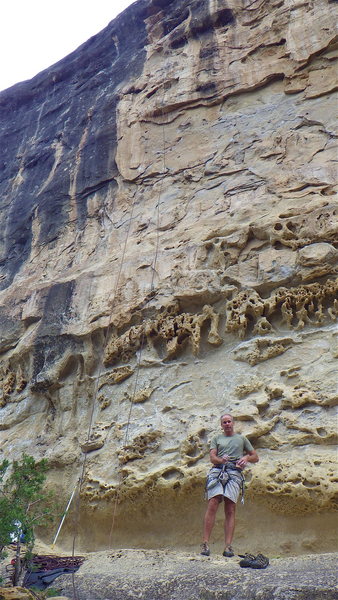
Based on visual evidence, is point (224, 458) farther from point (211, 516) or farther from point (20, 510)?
point (20, 510)

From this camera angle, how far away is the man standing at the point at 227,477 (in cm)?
641

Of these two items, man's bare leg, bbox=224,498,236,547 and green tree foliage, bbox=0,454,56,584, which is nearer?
green tree foliage, bbox=0,454,56,584

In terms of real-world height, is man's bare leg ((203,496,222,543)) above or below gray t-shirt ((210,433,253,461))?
below

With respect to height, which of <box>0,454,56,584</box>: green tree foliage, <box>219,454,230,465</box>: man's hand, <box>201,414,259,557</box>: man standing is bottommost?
<box>201,414,259,557</box>: man standing

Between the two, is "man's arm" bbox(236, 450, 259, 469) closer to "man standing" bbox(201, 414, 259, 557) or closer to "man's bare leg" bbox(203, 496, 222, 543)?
"man standing" bbox(201, 414, 259, 557)

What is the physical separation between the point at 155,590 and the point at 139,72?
12689 millimetres

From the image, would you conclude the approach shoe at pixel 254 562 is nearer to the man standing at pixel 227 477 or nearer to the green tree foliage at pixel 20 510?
the man standing at pixel 227 477

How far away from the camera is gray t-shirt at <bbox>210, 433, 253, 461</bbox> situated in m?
6.73

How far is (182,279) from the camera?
33.8 ft

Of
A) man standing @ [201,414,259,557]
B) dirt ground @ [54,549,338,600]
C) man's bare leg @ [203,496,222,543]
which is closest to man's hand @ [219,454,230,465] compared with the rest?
man standing @ [201,414,259,557]

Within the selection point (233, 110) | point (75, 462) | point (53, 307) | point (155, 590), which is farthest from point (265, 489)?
point (233, 110)

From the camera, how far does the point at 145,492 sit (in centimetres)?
829

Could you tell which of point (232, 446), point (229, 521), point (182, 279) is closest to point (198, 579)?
point (229, 521)

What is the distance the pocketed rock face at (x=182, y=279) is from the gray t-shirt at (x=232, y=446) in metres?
0.89
